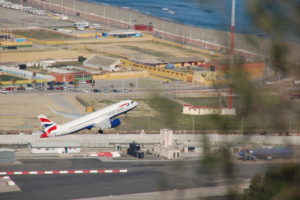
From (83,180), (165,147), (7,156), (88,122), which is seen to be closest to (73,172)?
(83,180)

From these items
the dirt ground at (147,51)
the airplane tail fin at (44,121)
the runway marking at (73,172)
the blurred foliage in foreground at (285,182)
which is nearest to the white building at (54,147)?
the airplane tail fin at (44,121)

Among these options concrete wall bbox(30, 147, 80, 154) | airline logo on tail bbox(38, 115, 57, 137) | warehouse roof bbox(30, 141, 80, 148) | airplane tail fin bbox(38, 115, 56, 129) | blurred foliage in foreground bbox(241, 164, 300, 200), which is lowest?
concrete wall bbox(30, 147, 80, 154)

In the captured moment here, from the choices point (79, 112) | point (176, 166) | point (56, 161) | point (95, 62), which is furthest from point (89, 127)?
point (176, 166)

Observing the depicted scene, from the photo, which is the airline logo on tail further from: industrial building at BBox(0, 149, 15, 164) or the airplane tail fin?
industrial building at BBox(0, 149, 15, 164)

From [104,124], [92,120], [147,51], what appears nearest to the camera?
[92,120]

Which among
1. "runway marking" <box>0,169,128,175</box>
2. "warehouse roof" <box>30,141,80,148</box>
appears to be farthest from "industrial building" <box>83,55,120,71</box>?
"runway marking" <box>0,169,128,175</box>

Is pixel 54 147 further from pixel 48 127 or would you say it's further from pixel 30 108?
pixel 30 108
